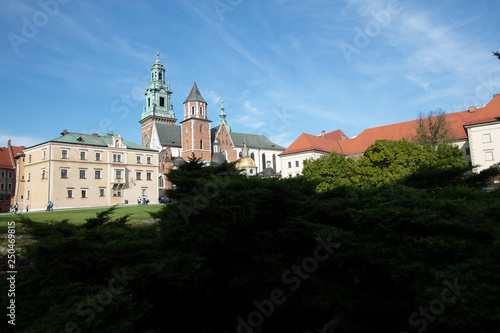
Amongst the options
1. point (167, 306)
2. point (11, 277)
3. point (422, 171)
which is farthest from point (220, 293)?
point (422, 171)

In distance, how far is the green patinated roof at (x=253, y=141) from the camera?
290ft

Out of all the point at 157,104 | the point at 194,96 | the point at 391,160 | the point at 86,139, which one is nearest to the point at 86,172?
the point at 86,139

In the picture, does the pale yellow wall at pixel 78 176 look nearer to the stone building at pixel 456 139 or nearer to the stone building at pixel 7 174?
the stone building at pixel 7 174

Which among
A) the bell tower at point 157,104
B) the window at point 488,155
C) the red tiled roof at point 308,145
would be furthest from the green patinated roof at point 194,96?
the window at point 488,155

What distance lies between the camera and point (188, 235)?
545 centimetres

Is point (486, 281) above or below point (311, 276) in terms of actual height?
above

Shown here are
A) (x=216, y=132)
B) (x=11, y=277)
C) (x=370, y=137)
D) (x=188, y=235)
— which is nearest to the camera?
(x=11, y=277)

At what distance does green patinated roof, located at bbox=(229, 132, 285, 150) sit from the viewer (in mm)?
88419

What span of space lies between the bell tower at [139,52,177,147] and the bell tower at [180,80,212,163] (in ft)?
60.5

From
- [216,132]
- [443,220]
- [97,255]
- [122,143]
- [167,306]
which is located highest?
[216,132]

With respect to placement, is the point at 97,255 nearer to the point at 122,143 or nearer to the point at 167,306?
the point at 167,306

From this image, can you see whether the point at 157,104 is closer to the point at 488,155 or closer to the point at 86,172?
the point at 86,172

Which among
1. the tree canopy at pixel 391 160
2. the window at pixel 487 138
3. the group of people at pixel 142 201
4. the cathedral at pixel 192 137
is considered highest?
the cathedral at pixel 192 137

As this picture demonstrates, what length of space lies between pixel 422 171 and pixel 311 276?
146 inches
